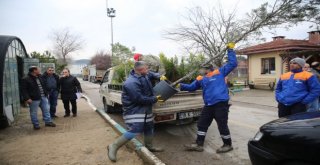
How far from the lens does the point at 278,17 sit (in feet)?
17.9

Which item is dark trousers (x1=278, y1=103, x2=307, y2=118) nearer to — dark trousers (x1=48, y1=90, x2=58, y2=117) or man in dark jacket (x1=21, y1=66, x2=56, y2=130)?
man in dark jacket (x1=21, y1=66, x2=56, y2=130)

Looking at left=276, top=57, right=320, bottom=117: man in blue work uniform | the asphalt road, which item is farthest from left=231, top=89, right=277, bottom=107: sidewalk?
left=276, top=57, right=320, bottom=117: man in blue work uniform

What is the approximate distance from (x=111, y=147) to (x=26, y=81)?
379 centimetres

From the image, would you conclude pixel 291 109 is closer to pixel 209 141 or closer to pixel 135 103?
pixel 209 141

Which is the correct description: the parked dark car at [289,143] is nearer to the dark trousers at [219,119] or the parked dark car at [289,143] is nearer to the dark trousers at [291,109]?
the dark trousers at [219,119]

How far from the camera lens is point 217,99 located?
16.2 ft

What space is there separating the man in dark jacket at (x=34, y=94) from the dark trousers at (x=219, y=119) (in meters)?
4.57

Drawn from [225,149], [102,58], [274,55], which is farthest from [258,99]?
[102,58]

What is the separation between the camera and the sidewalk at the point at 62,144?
4.70m

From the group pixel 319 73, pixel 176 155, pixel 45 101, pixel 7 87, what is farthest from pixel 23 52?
pixel 319 73

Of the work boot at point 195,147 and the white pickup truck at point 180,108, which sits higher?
the white pickup truck at point 180,108

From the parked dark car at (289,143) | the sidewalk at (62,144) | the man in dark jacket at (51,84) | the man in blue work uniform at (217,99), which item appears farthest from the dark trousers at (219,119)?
the man in dark jacket at (51,84)

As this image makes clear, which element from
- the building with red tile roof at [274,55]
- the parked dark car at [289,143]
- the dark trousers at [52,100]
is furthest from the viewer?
the building with red tile roof at [274,55]

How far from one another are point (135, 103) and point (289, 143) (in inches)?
101
